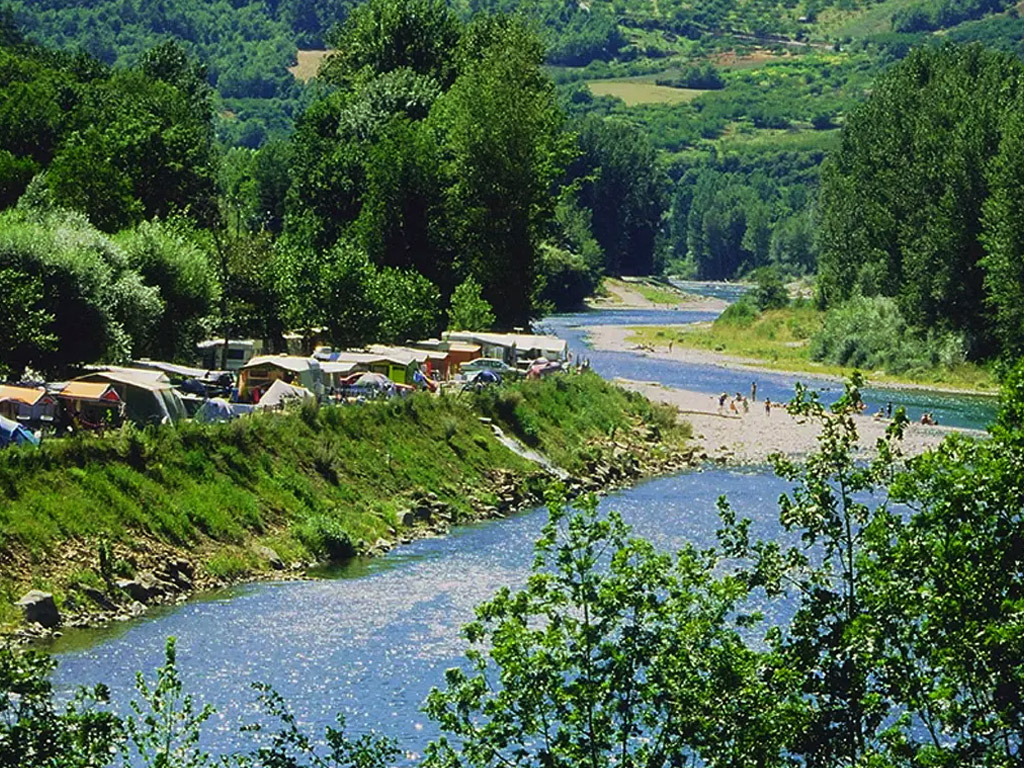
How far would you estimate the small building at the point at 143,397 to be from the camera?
65.4 meters

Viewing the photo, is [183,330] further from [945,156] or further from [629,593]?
[945,156]

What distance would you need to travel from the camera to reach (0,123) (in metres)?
112

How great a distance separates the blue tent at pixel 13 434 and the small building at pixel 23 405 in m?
3.20

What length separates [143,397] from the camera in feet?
218

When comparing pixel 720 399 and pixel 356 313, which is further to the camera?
pixel 720 399

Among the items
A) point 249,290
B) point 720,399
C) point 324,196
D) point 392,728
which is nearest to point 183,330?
point 249,290

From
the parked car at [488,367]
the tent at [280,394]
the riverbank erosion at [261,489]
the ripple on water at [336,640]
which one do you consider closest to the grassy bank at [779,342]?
the parked car at [488,367]

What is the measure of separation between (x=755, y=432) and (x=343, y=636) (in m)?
55.8

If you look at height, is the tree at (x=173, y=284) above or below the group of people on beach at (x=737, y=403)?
above

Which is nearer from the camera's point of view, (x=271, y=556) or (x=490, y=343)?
(x=271, y=556)

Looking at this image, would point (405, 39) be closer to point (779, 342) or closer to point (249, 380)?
point (779, 342)

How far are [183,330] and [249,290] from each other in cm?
1107

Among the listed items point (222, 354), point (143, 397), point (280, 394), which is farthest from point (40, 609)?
point (222, 354)

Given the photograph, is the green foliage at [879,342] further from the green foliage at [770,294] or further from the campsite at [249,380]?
the campsite at [249,380]
